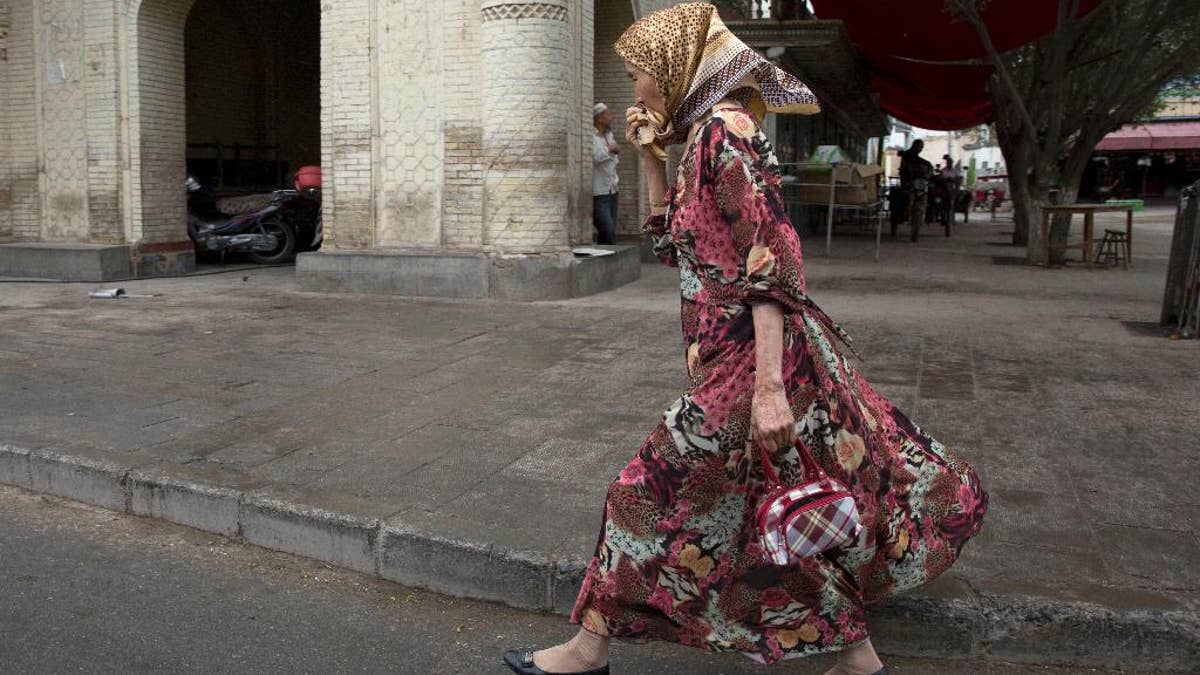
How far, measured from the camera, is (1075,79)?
18.9 m

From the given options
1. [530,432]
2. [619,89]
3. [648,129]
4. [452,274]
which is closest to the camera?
[648,129]

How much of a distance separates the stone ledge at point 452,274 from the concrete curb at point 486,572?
18.0 ft

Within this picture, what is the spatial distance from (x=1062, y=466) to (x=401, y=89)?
7.75 m

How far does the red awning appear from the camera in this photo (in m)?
40.8

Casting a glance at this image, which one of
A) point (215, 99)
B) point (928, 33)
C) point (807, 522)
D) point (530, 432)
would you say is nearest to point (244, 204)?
point (215, 99)

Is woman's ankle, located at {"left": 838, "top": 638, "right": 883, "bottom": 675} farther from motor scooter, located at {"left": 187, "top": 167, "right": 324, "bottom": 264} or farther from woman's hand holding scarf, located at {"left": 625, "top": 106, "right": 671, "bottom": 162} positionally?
motor scooter, located at {"left": 187, "top": 167, "right": 324, "bottom": 264}

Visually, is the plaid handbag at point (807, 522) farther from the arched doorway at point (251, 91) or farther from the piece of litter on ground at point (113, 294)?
the arched doorway at point (251, 91)

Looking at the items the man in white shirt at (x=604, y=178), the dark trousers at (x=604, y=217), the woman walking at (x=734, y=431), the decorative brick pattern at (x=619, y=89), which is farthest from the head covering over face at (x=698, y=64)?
the decorative brick pattern at (x=619, y=89)

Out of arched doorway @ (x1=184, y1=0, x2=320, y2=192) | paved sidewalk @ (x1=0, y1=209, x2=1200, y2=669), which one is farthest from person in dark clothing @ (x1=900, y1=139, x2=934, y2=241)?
arched doorway @ (x1=184, y1=0, x2=320, y2=192)

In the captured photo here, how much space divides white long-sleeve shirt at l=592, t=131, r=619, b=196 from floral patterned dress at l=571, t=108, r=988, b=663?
30.0 feet

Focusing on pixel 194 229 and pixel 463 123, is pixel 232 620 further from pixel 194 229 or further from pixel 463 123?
pixel 194 229

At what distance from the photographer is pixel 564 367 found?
6883 millimetres

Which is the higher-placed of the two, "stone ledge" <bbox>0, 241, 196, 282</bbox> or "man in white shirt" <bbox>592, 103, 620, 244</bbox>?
"man in white shirt" <bbox>592, 103, 620, 244</bbox>

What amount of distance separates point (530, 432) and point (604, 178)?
24.1 ft
